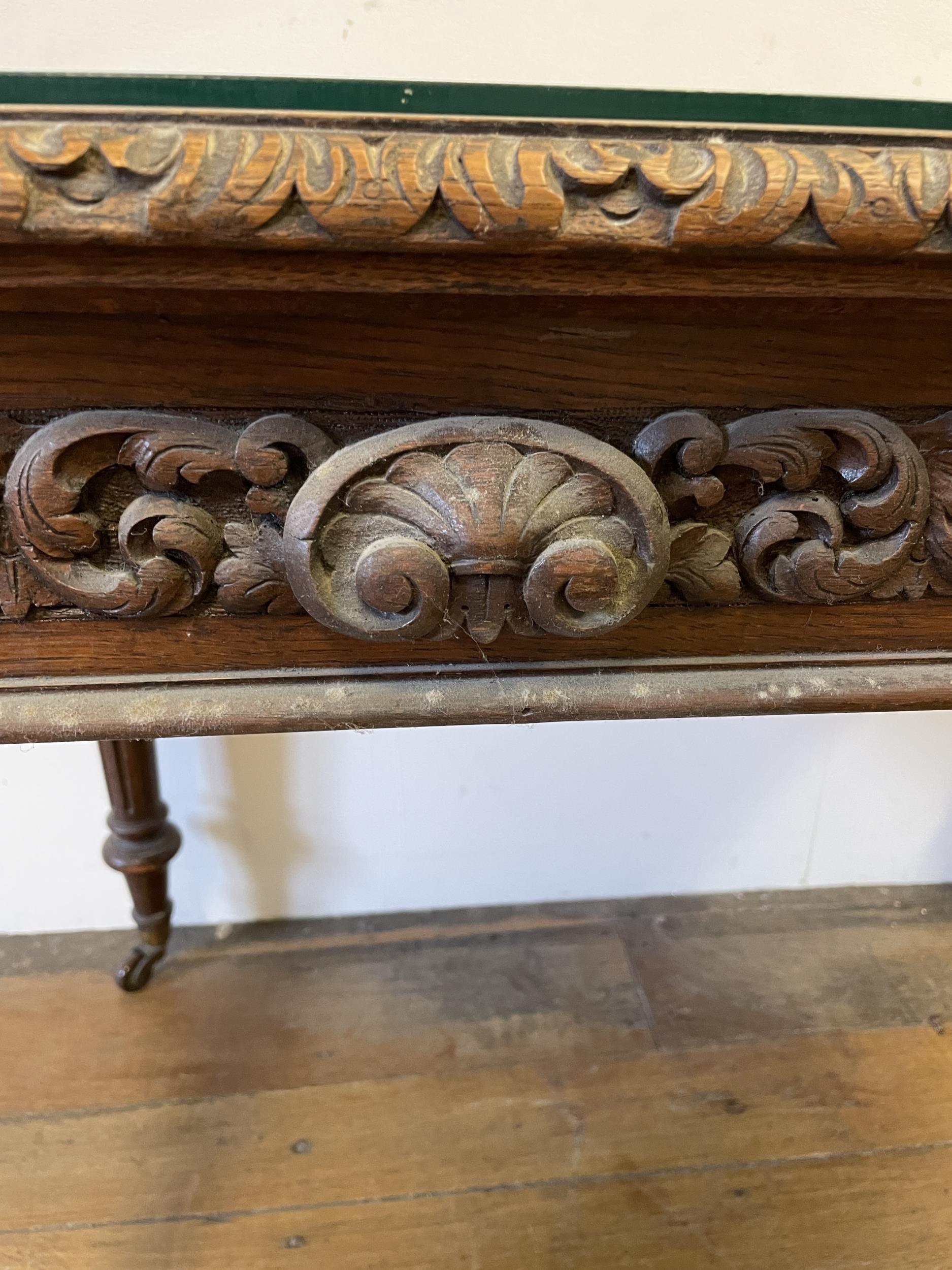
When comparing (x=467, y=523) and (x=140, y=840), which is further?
(x=140, y=840)

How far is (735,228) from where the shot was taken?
239mm

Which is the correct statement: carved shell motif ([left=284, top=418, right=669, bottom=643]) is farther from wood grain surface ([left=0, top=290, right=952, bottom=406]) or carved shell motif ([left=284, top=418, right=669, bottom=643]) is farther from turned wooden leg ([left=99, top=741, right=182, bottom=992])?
turned wooden leg ([left=99, top=741, right=182, bottom=992])

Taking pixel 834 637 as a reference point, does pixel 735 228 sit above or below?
above

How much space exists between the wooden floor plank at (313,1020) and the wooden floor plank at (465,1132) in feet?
0.06

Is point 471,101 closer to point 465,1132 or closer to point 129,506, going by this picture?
point 129,506

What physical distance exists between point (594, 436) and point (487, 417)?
4cm

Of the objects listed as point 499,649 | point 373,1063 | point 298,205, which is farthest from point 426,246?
point 373,1063

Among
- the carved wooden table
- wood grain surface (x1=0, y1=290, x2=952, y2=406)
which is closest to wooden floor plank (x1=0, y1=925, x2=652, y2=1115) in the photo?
the carved wooden table

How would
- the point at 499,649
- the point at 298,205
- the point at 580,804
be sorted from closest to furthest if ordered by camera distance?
the point at 298,205
the point at 499,649
the point at 580,804

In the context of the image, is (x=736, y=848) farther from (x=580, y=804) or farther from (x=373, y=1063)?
(x=373, y=1063)

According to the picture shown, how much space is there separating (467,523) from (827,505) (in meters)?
0.14

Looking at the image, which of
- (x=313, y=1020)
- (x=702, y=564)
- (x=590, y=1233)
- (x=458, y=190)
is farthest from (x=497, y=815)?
(x=458, y=190)

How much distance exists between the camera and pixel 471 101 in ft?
1.07

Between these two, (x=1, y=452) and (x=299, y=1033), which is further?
(x=299, y=1033)
